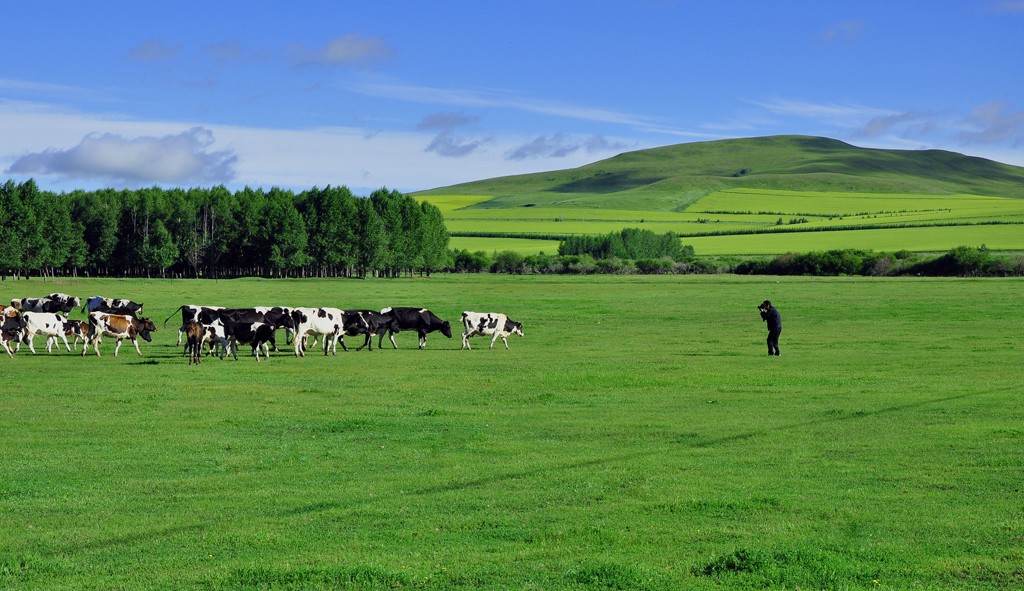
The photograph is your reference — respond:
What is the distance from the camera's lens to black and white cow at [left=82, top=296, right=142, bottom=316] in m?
46.5

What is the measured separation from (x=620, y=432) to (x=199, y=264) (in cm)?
13025

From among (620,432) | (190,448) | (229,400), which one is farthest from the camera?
(229,400)

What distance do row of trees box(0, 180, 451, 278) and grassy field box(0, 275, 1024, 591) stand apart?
105 metres

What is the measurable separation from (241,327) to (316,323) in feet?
12.9

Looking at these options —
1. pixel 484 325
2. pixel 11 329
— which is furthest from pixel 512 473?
pixel 11 329

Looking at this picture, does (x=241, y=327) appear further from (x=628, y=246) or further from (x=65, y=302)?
(x=628, y=246)

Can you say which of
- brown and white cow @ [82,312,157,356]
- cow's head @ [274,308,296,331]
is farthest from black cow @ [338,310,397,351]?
brown and white cow @ [82,312,157,356]

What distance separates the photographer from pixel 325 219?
14250 cm

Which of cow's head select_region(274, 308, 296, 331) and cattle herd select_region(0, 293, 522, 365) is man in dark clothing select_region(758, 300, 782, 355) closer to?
cattle herd select_region(0, 293, 522, 365)

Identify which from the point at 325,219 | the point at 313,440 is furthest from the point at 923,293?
the point at 325,219

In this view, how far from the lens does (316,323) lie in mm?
37812

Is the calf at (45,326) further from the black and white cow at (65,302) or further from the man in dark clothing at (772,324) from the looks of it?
the man in dark clothing at (772,324)

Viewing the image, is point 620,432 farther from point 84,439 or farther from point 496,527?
point 84,439

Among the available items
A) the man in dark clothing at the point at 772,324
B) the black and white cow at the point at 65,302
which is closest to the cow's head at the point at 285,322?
the black and white cow at the point at 65,302
